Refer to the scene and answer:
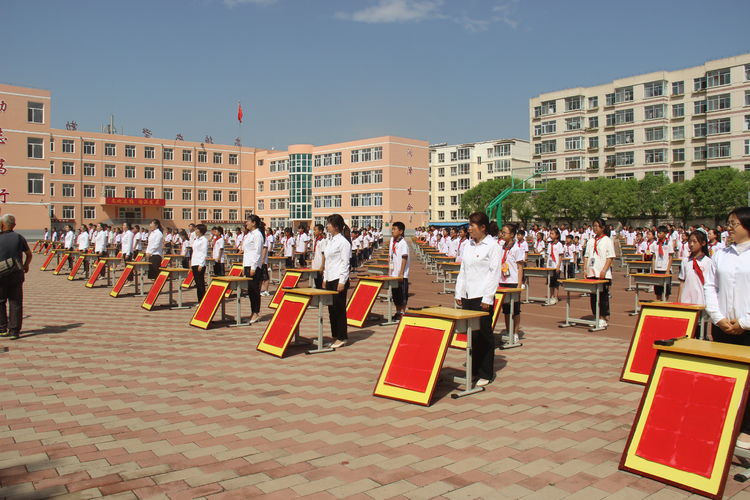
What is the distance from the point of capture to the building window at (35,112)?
42750 millimetres

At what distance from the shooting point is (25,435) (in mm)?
4844

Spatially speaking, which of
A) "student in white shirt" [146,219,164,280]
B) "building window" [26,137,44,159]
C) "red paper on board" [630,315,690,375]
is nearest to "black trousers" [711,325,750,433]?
"red paper on board" [630,315,690,375]

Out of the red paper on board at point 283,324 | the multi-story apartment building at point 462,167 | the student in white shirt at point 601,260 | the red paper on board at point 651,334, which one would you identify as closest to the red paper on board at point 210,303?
the red paper on board at point 283,324

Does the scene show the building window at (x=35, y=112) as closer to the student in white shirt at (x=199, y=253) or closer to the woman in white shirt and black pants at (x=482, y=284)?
the student in white shirt at (x=199, y=253)

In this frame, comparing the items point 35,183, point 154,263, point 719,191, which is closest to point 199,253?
point 154,263

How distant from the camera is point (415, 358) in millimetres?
5941

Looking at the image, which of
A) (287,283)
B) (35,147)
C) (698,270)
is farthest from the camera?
(35,147)

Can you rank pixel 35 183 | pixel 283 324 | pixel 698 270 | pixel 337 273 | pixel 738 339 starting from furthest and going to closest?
1. pixel 35 183
2. pixel 337 273
3. pixel 283 324
4. pixel 698 270
5. pixel 738 339

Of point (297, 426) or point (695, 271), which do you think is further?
point (695, 271)

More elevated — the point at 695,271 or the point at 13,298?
the point at 695,271

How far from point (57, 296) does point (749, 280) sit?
15.8 meters

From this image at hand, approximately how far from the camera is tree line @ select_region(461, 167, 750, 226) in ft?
163

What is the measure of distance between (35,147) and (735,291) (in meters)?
48.4

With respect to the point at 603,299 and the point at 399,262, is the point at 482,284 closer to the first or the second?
the point at 399,262
